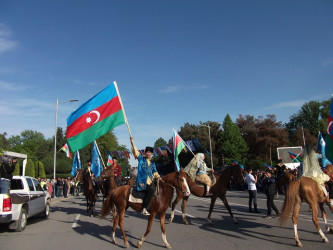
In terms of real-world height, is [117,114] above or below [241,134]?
below

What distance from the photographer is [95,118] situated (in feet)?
32.9

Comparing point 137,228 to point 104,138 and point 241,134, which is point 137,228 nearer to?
point 241,134

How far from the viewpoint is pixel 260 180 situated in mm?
26703

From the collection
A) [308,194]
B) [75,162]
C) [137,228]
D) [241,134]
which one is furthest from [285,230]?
[241,134]

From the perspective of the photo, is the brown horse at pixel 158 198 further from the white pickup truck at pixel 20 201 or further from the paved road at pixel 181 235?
the white pickup truck at pixel 20 201

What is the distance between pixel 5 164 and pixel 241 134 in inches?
2157

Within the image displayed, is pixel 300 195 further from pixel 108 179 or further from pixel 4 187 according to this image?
pixel 4 187

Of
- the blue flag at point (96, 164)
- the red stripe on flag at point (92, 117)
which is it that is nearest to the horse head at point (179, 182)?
the red stripe on flag at point (92, 117)

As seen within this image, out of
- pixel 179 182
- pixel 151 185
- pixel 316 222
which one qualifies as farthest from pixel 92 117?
pixel 316 222

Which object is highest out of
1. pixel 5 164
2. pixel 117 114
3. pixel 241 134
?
pixel 241 134

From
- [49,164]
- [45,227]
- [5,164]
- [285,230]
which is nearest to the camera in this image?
[285,230]

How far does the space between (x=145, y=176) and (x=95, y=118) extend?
3.37m

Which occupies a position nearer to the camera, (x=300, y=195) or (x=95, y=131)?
(x=300, y=195)

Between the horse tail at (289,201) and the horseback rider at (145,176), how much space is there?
3465 millimetres
